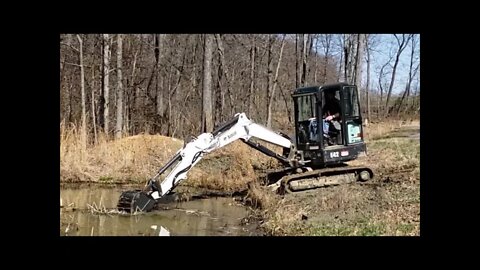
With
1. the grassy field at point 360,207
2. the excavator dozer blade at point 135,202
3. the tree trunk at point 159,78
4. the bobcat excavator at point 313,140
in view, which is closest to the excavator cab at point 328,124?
the bobcat excavator at point 313,140

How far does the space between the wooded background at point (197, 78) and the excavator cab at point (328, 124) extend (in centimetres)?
432

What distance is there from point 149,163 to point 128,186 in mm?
963

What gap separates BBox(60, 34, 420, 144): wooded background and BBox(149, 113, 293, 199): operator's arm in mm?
4572

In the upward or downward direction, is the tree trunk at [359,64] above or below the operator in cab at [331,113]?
above

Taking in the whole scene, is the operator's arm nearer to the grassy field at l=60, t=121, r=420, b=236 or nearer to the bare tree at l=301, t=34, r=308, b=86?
the grassy field at l=60, t=121, r=420, b=236

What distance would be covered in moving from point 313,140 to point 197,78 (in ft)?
33.0

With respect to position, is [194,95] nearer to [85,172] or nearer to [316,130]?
[85,172]

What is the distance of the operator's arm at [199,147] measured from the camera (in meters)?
7.50

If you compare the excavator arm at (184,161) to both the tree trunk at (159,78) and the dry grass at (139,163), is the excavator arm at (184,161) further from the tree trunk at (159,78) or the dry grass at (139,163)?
the tree trunk at (159,78)

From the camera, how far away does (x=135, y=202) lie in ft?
24.1

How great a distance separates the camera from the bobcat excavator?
26.3ft

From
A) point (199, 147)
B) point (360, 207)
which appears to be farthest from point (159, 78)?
point (360, 207)

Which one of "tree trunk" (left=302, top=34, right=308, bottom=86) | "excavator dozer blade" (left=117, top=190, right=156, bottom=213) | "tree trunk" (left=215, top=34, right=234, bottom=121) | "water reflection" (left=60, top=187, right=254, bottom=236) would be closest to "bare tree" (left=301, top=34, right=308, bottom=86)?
"tree trunk" (left=302, top=34, right=308, bottom=86)
